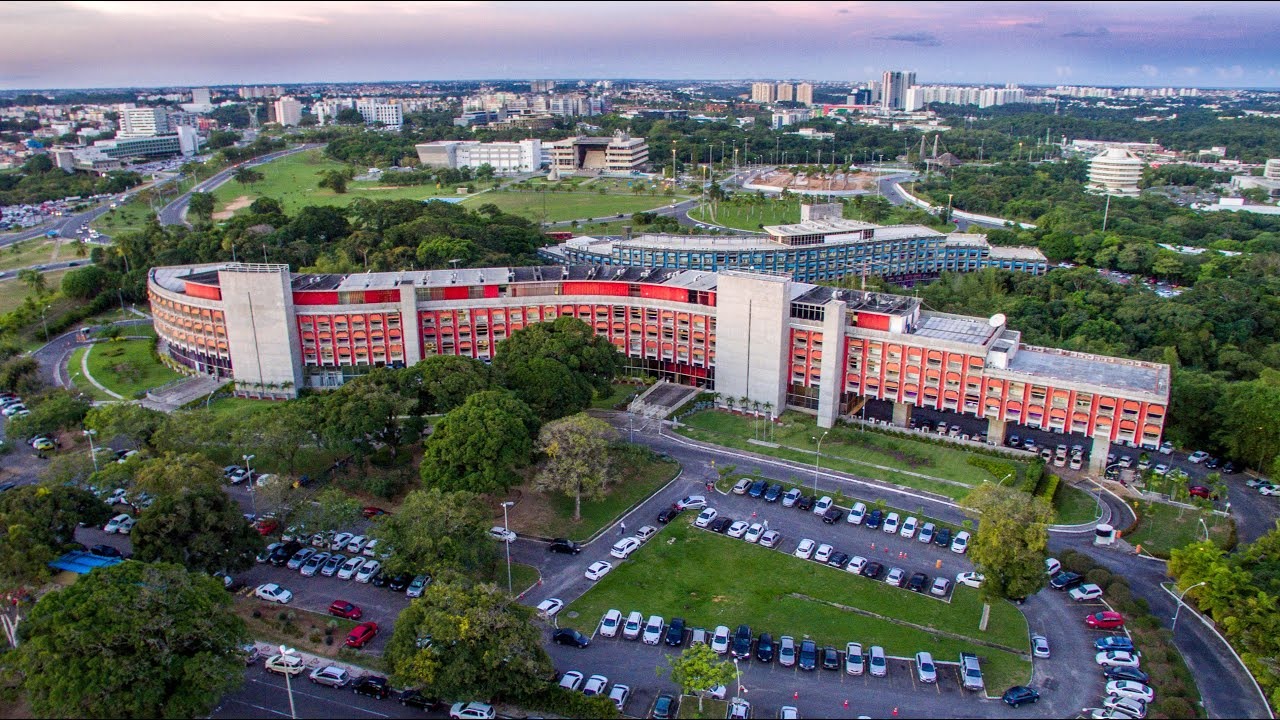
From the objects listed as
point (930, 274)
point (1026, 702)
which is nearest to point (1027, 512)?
point (1026, 702)

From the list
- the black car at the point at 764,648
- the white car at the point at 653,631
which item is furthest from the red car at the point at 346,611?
the black car at the point at 764,648

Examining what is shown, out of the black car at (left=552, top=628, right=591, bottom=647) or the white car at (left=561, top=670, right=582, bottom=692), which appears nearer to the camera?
the white car at (left=561, top=670, right=582, bottom=692)

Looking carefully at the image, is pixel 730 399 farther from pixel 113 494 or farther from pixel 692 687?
pixel 113 494

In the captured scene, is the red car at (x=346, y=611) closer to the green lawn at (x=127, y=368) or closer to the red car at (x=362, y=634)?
the red car at (x=362, y=634)

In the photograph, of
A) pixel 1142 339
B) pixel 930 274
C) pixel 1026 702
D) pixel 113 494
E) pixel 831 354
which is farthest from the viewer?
pixel 930 274

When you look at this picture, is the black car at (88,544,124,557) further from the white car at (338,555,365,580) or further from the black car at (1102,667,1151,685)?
the black car at (1102,667,1151,685)

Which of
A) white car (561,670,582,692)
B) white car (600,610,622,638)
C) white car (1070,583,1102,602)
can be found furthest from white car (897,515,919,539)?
white car (561,670,582,692)
